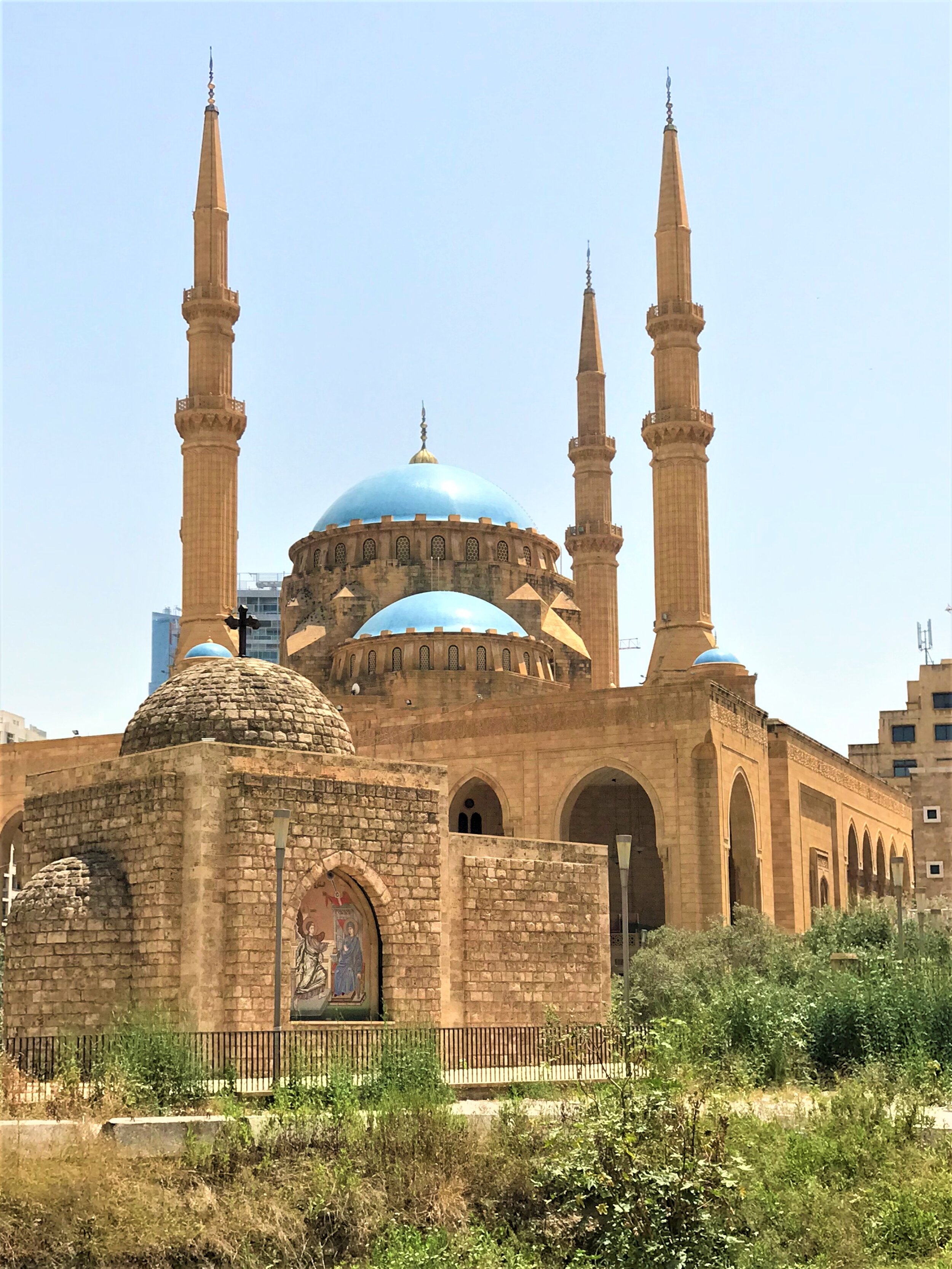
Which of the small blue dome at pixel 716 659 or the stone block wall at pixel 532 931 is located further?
the small blue dome at pixel 716 659

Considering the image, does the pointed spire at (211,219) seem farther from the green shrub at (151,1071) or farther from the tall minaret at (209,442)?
the green shrub at (151,1071)

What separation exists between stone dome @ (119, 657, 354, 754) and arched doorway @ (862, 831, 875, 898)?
81.2 feet

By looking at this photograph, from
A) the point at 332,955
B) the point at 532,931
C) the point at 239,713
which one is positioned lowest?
the point at 332,955

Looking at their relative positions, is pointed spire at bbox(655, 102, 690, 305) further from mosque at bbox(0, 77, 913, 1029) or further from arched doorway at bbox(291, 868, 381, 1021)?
arched doorway at bbox(291, 868, 381, 1021)

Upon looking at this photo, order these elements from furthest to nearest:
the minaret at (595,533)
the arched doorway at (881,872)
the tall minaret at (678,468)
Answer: the minaret at (595,533)
the arched doorway at (881,872)
the tall minaret at (678,468)

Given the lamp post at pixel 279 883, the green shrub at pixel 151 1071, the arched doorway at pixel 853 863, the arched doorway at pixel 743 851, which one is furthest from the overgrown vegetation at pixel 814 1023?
the arched doorway at pixel 853 863

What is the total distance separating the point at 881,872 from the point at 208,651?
1839cm

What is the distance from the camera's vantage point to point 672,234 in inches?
1474

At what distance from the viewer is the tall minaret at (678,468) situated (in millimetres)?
35656

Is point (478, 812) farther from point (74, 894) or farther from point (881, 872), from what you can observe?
point (74, 894)

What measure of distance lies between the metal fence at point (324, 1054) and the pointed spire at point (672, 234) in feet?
77.5

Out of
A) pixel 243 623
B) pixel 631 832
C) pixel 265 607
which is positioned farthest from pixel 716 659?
pixel 265 607

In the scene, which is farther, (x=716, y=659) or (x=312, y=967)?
(x=716, y=659)

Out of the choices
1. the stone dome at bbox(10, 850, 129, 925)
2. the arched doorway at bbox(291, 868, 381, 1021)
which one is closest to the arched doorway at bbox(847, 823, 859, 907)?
the arched doorway at bbox(291, 868, 381, 1021)
